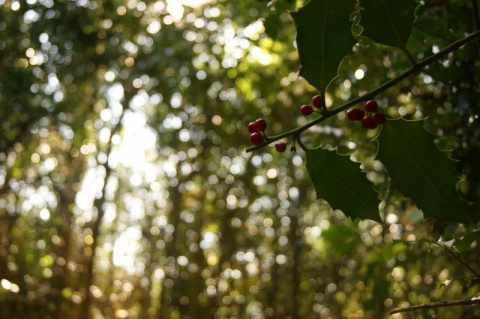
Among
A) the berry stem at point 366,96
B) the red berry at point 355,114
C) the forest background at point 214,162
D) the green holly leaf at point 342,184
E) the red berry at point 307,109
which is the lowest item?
the forest background at point 214,162

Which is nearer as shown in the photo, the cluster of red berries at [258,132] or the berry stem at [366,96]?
the berry stem at [366,96]

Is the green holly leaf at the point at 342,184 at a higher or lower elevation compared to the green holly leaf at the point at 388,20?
lower

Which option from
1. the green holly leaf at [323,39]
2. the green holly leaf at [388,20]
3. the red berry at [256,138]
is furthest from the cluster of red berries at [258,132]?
the green holly leaf at [388,20]

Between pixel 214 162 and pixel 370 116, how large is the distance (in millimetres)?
6886

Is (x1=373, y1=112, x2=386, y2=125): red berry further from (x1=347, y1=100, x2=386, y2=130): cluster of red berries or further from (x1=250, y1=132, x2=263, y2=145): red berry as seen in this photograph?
(x1=250, y1=132, x2=263, y2=145): red berry

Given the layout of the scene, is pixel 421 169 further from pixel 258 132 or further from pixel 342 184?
pixel 258 132

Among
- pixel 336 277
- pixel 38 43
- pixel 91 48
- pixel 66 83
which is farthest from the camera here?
pixel 336 277

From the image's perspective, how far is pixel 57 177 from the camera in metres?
8.51

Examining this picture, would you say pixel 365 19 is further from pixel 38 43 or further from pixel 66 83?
pixel 66 83

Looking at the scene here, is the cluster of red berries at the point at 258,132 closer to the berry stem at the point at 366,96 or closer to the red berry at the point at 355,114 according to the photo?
the berry stem at the point at 366,96

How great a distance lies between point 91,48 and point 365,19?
4.83 meters

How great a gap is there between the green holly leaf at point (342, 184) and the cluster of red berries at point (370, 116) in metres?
0.09

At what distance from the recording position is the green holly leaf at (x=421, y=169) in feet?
3.59

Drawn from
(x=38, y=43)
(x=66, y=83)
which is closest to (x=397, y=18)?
(x=38, y=43)
